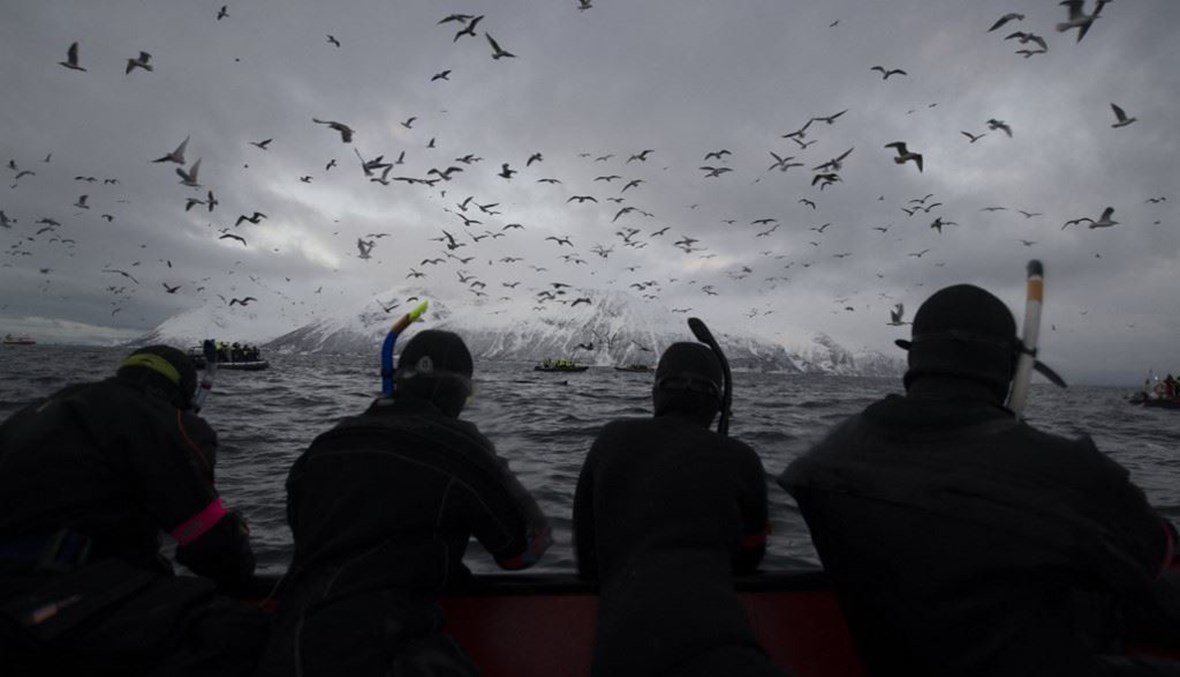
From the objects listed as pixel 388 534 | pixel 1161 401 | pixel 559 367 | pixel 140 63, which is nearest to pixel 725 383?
pixel 388 534

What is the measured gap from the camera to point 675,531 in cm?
253

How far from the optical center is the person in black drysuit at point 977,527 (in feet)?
6.34

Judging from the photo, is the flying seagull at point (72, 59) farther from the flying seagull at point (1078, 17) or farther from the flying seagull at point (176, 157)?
the flying seagull at point (1078, 17)

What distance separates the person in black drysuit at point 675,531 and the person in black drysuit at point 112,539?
1.84m

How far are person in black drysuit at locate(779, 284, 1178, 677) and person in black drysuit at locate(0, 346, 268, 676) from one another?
3.00 meters

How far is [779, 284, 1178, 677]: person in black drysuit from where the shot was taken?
1.93 metres

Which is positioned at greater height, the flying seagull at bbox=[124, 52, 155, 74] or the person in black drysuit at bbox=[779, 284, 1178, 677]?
the flying seagull at bbox=[124, 52, 155, 74]

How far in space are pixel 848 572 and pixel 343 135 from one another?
17.0 metres

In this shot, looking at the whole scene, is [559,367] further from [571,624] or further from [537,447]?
[571,624]

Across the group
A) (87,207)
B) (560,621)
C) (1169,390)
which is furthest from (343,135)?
(1169,390)

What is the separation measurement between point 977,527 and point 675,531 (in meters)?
1.18

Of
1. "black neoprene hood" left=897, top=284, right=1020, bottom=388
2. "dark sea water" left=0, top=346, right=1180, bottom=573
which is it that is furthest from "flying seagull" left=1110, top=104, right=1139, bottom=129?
"black neoprene hood" left=897, top=284, right=1020, bottom=388

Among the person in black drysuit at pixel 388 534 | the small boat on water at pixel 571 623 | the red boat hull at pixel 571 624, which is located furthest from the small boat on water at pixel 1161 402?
the person in black drysuit at pixel 388 534

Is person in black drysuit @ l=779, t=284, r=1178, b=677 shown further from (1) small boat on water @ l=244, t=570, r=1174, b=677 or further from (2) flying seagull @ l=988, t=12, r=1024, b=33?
(2) flying seagull @ l=988, t=12, r=1024, b=33
